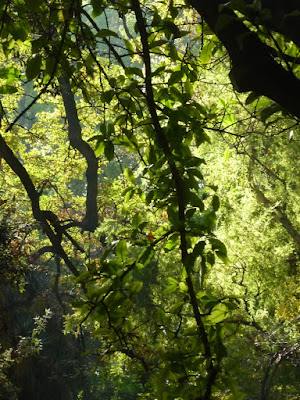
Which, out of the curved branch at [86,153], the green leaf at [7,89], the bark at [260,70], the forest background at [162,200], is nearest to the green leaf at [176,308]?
the forest background at [162,200]

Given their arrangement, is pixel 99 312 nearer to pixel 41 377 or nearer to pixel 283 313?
pixel 283 313

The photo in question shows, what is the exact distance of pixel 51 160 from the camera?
1204 centimetres

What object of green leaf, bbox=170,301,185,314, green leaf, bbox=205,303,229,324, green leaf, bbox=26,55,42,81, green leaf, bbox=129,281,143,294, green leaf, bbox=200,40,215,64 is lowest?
green leaf, bbox=205,303,229,324

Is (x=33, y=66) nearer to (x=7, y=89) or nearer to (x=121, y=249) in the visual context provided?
(x=7, y=89)

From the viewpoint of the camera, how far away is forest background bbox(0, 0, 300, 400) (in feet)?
4.25

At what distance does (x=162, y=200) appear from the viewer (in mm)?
1493

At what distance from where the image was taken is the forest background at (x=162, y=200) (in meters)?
1.30

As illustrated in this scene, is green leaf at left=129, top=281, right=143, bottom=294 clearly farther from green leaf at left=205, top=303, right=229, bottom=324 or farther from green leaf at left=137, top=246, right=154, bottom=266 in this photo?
green leaf at left=205, top=303, right=229, bottom=324

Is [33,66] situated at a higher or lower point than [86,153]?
lower

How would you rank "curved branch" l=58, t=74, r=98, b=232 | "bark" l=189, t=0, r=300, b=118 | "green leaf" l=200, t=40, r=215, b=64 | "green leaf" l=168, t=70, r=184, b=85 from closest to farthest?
1. "bark" l=189, t=0, r=300, b=118
2. "green leaf" l=168, t=70, r=184, b=85
3. "green leaf" l=200, t=40, r=215, b=64
4. "curved branch" l=58, t=74, r=98, b=232

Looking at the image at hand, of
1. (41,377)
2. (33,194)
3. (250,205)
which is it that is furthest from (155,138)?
(41,377)

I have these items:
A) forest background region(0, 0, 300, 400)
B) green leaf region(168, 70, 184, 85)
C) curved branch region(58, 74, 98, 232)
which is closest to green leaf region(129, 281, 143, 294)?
forest background region(0, 0, 300, 400)

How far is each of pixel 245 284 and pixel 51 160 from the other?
6.14 metres

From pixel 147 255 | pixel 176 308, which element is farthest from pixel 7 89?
pixel 176 308
